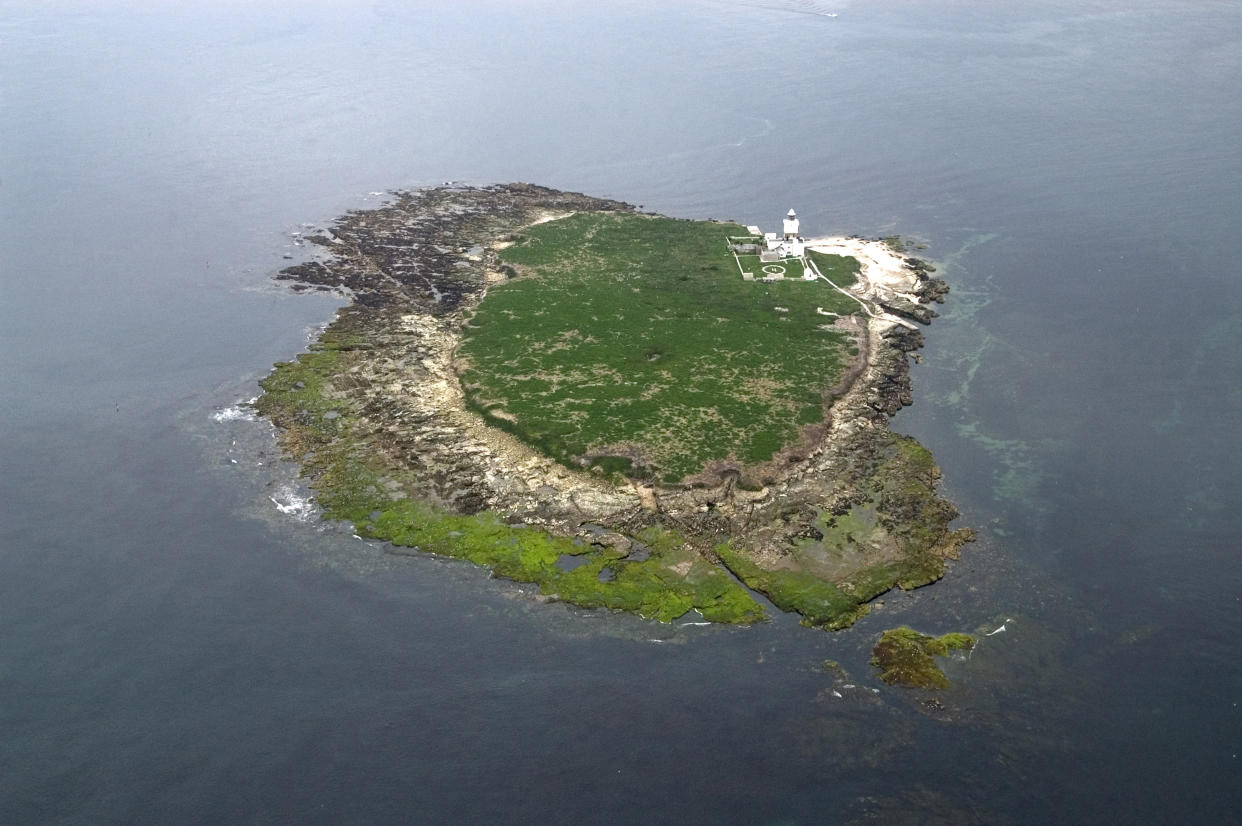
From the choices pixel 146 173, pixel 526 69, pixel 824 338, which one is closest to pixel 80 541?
pixel 824 338

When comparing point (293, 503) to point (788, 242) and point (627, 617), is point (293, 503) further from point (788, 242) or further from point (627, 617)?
point (788, 242)

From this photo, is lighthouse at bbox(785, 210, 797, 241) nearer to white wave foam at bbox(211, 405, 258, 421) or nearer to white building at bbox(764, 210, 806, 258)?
white building at bbox(764, 210, 806, 258)

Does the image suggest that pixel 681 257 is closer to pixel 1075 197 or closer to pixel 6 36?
pixel 1075 197

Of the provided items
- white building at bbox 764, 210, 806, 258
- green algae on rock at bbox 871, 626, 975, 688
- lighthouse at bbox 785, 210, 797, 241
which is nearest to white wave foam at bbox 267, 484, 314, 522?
green algae on rock at bbox 871, 626, 975, 688

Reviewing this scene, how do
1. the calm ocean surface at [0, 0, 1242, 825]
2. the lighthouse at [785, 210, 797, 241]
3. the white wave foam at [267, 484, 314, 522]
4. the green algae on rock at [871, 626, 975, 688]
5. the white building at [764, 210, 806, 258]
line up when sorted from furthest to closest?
1. the lighthouse at [785, 210, 797, 241]
2. the white building at [764, 210, 806, 258]
3. the white wave foam at [267, 484, 314, 522]
4. the green algae on rock at [871, 626, 975, 688]
5. the calm ocean surface at [0, 0, 1242, 825]

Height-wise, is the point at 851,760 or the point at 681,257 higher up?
the point at 681,257

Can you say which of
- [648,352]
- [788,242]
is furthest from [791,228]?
[648,352]
